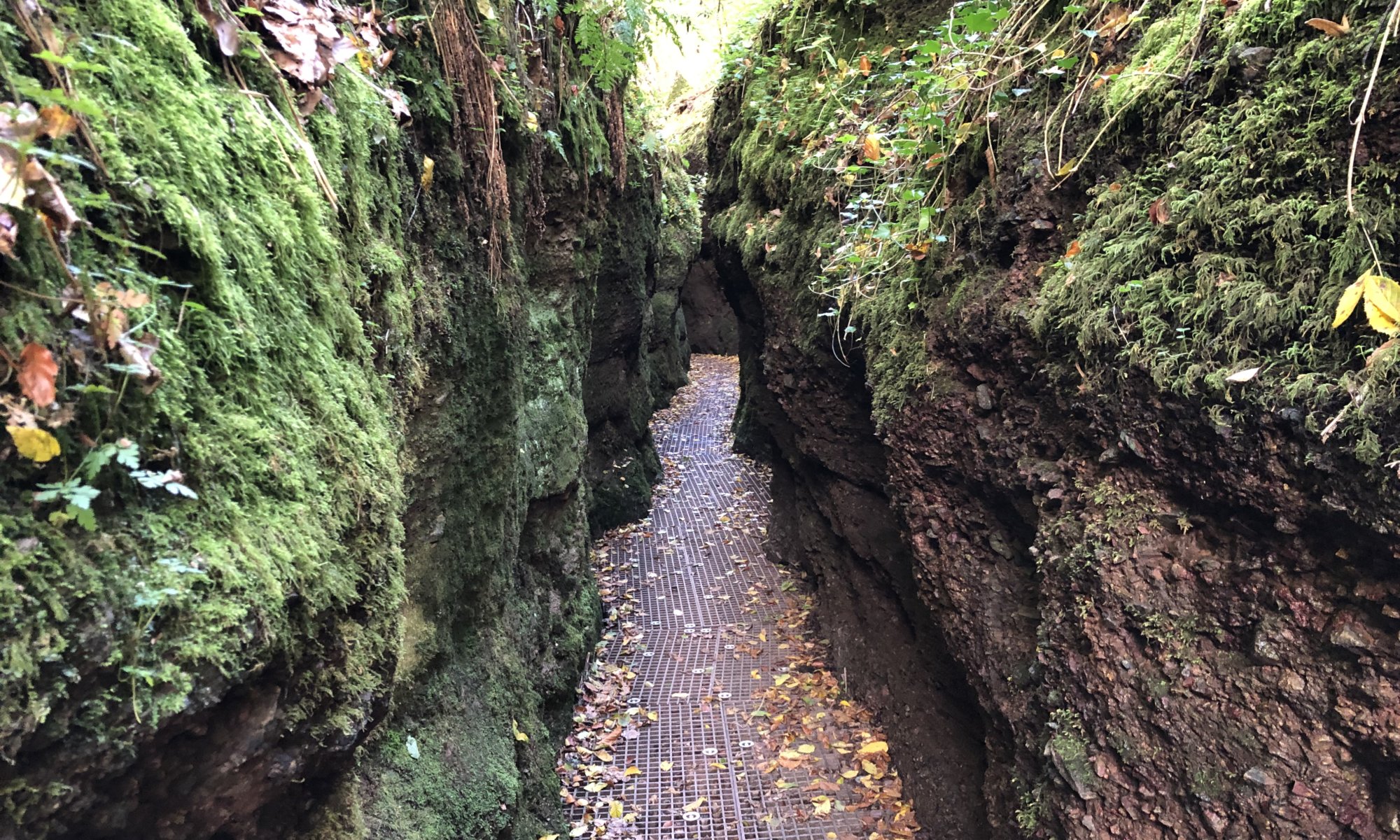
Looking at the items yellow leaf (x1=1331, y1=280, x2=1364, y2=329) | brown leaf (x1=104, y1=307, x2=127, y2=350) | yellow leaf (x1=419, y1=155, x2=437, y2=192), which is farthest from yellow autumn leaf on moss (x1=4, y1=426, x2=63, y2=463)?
yellow leaf (x1=1331, y1=280, x2=1364, y2=329)

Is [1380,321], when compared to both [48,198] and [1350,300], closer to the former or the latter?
[1350,300]

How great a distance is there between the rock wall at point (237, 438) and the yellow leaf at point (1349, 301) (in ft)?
9.93

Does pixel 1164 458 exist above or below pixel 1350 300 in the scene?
below

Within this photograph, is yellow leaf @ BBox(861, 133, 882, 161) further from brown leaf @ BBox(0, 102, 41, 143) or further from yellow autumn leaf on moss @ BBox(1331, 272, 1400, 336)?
brown leaf @ BBox(0, 102, 41, 143)

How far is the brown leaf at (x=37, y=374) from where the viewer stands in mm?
1150

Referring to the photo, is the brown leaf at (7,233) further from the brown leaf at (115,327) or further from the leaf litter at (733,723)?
the leaf litter at (733,723)

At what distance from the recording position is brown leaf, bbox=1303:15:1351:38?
2.15m

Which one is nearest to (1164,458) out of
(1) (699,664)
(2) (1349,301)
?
(2) (1349,301)

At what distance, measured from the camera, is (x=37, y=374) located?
1.16 metres

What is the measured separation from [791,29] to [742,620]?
6886mm

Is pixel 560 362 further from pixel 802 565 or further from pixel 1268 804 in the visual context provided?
pixel 1268 804

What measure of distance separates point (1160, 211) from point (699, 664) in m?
5.72

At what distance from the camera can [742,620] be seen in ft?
25.5

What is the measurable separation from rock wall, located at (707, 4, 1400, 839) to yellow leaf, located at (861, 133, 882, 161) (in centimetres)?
52
